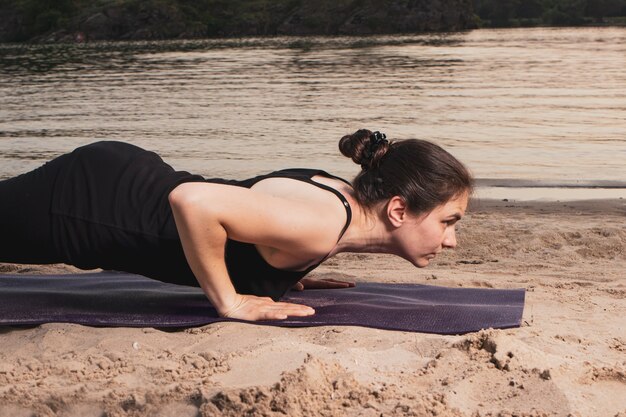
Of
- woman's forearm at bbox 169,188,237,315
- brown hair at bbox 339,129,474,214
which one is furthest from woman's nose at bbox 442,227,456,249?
woman's forearm at bbox 169,188,237,315

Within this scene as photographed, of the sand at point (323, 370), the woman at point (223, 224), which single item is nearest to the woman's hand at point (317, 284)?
the woman at point (223, 224)

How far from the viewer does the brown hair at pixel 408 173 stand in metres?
3.51

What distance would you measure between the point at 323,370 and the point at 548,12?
175 feet

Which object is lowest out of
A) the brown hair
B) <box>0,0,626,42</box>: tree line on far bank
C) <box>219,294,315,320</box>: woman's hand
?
<box>0,0,626,42</box>: tree line on far bank

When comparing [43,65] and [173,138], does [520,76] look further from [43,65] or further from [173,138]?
[43,65]

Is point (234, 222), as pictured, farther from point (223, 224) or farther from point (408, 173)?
point (408, 173)

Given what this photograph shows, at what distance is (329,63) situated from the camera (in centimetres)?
2750

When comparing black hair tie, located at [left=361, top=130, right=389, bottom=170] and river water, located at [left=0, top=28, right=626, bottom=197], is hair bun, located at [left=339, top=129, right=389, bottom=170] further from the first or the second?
river water, located at [left=0, top=28, right=626, bottom=197]

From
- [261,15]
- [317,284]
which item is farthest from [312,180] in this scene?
[261,15]

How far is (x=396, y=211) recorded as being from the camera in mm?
3588

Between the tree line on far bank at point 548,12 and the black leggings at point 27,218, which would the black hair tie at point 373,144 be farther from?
the tree line on far bank at point 548,12

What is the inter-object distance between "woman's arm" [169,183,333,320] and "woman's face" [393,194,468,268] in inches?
12.7

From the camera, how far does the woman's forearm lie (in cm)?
337

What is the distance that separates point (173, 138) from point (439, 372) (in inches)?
408
